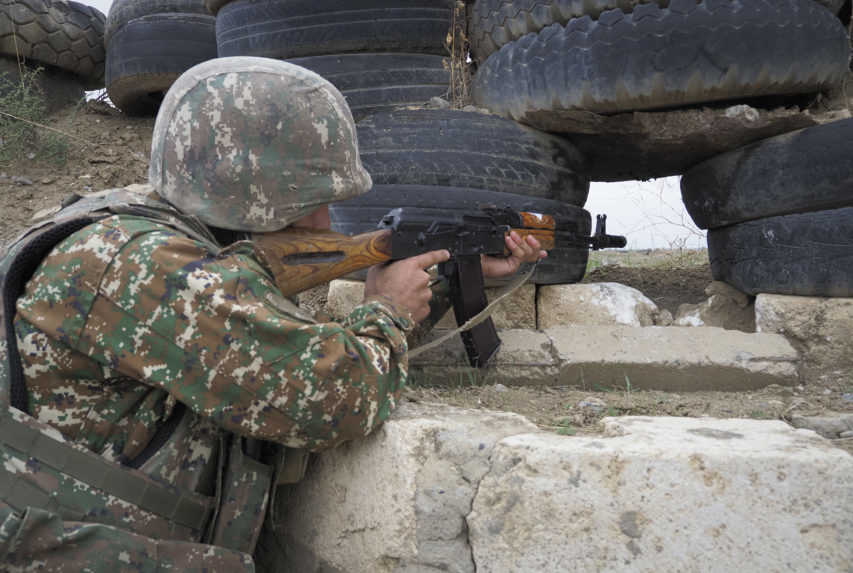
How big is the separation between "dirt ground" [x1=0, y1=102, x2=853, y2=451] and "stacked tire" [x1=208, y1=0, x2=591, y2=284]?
27.3 inches

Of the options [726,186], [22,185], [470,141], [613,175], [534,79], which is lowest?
[22,185]

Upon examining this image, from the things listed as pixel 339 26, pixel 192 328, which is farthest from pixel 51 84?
pixel 192 328

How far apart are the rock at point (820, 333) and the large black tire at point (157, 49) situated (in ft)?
12.9

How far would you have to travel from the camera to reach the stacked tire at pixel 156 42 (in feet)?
15.8

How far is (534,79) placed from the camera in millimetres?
2836

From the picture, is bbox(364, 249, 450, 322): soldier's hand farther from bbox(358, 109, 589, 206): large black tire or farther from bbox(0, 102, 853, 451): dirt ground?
bbox(358, 109, 589, 206): large black tire

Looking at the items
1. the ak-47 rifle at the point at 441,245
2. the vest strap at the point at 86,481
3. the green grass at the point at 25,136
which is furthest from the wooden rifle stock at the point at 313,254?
the green grass at the point at 25,136

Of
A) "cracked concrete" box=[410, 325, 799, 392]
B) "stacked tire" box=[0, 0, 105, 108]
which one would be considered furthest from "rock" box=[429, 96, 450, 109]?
"stacked tire" box=[0, 0, 105, 108]

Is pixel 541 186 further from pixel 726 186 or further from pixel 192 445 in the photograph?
pixel 192 445

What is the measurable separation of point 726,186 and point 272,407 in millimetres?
2204

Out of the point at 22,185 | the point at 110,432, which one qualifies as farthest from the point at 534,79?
the point at 22,185

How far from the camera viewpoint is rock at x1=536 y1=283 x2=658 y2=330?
2900 millimetres

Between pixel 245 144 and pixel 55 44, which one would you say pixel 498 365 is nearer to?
pixel 245 144

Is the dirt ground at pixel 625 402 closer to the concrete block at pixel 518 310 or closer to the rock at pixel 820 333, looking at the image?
the rock at pixel 820 333
